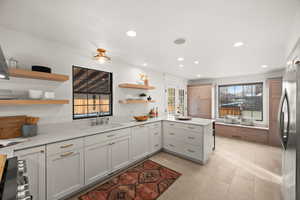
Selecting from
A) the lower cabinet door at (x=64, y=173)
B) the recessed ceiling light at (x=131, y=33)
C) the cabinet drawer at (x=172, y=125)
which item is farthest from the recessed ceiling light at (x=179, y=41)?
the lower cabinet door at (x=64, y=173)

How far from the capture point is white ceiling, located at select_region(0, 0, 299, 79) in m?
1.28

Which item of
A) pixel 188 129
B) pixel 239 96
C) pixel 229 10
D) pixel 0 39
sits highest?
pixel 229 10

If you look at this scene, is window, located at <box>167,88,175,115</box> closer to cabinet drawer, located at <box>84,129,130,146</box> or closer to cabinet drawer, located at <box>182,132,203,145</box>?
cabinet drawer, located at <box>182,132,203,145</box>

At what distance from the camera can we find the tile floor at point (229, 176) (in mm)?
1890

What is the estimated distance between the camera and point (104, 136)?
2.16 metres

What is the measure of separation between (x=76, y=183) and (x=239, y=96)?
614cm

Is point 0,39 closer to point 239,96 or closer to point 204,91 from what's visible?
point 204,91

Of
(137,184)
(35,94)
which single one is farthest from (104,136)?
(35,94)

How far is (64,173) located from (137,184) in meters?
1.19

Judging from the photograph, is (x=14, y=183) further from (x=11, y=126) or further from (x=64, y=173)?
(x=11, y=126)

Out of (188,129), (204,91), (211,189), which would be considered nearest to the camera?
(211,189)

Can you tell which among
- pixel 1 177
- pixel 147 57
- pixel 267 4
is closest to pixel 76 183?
pixel 1 177

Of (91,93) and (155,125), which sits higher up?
(91,93)

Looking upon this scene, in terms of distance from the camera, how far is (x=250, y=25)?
5.26 ft
